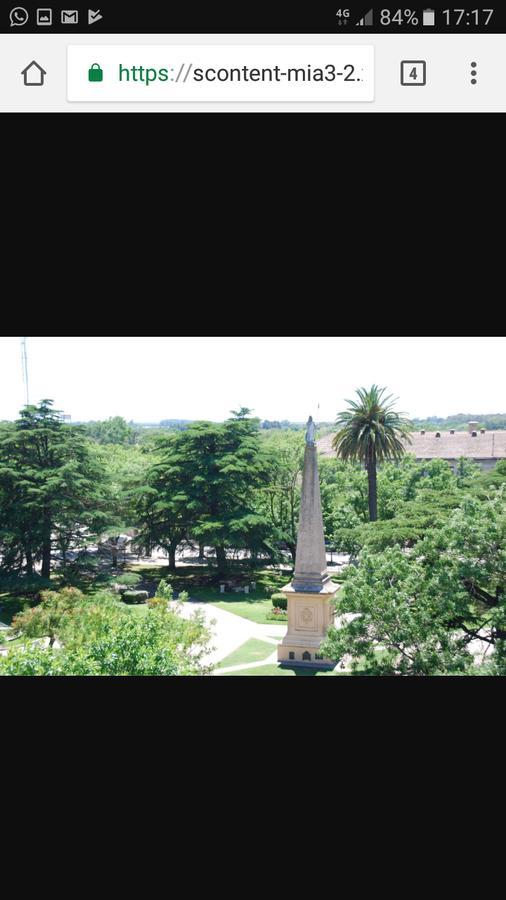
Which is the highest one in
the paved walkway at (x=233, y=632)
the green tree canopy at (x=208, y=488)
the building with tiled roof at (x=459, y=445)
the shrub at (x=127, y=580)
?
the building with tiled roof at (x=459, y=445)

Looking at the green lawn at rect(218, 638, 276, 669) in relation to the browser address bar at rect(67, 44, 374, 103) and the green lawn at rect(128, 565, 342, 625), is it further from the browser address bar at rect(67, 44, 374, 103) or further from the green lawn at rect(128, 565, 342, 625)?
the browser address bar at rect(67, 44, 374, 103)

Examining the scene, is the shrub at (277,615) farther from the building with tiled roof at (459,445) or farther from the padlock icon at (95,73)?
the padlock icon at (95,73)

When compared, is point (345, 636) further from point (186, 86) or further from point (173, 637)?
point (186, 86)

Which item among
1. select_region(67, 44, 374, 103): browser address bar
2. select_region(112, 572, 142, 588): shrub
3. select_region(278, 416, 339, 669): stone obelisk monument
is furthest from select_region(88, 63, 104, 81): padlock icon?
select_region(112, 572, 142, 588): shrub

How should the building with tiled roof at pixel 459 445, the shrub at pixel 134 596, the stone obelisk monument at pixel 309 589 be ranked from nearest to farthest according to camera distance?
the stone obelisk monument at pixel 309 589 < the shrub at pixel 134 596 < the building with tiled roof at pixel 459 445

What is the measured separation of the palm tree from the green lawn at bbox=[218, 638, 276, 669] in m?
5.89

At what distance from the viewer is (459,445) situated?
28.4 m

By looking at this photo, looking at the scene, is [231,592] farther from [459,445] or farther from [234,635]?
[459,445]

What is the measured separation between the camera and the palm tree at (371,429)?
18609 mm
